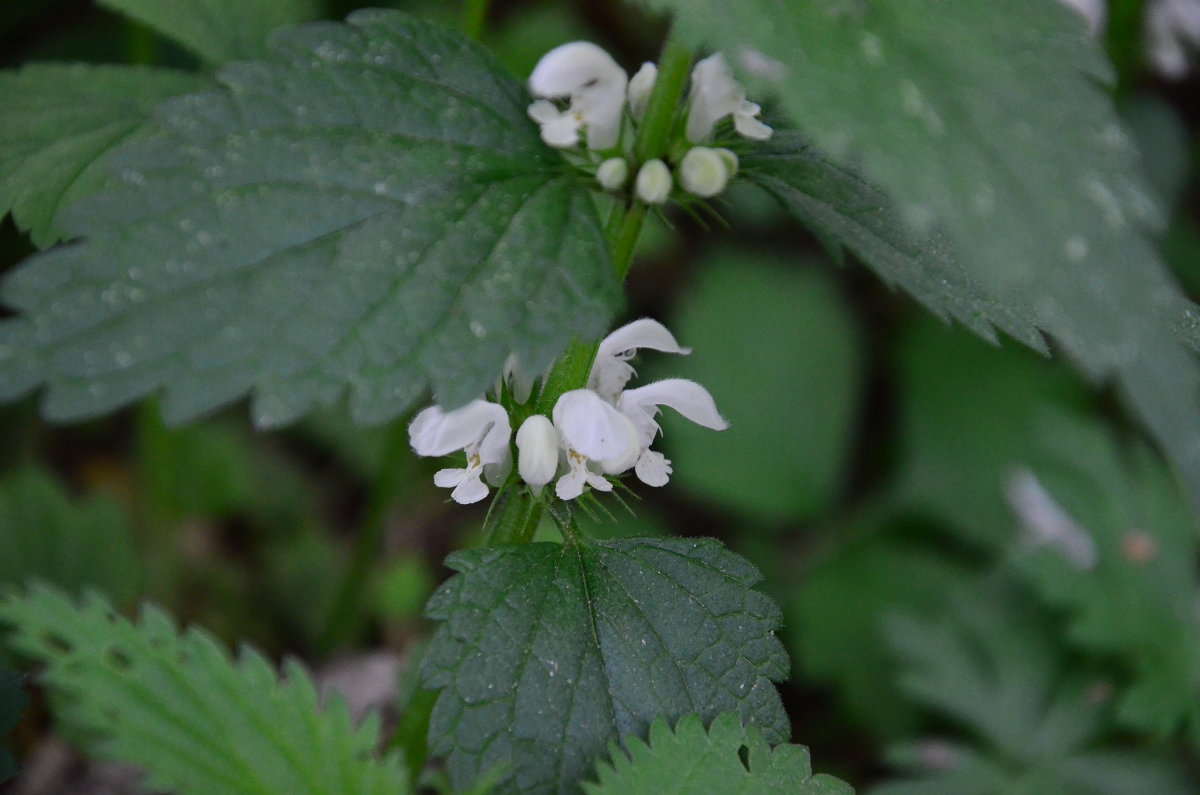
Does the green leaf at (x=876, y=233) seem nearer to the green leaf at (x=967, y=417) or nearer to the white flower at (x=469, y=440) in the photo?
the white flower at (x=469, y=440)

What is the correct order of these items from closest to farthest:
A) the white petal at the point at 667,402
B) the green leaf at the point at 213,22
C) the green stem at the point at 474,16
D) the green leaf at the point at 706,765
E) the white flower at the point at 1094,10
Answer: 1. the green leaf at the point at 706,765
2. the white petal at the point at 667,402
3. the green leaf at the point at 213,22
4. the green stem at the point at 474,16
5. the white flower at the point at 1094,10

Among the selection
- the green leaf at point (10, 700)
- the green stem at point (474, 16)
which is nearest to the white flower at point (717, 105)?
the green stem at point (474, 16)

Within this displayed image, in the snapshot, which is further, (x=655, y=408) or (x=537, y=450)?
(x=655, y=408)

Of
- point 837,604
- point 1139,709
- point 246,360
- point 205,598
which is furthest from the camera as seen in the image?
point 837,604

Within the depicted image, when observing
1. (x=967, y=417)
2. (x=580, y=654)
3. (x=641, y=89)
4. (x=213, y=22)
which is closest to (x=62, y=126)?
(x=213, y=22)

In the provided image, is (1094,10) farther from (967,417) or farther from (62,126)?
(62,126)

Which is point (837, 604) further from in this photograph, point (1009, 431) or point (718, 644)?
point (718, 644)

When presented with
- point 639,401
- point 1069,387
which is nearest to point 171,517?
point 639,401
